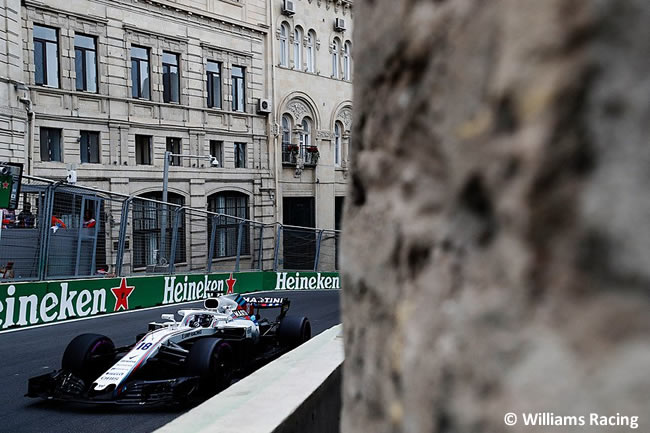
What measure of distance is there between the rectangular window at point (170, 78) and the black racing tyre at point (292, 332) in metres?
18.8

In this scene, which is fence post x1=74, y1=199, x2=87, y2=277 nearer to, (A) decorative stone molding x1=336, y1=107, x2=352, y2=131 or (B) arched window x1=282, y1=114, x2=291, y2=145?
(B) arched window x1=282, y1=114, x2=291, y2=145

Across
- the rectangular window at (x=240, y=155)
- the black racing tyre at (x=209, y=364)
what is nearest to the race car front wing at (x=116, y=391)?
the black racing tyre at (x=209, y=364)

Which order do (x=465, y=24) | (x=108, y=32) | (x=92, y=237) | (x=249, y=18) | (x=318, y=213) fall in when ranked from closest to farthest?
(x=465, y=24)
(x=92, y=237)
(x=108, y=32)
(x=249, y=18)
(x=318, y=213)

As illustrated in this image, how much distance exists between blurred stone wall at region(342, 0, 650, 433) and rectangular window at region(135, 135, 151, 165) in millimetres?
26418

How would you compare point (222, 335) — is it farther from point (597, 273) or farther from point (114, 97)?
point (114, 97)

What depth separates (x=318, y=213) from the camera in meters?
35.1

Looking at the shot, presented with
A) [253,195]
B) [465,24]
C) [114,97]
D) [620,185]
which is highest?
[114,97]

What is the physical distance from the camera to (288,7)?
3281 cm

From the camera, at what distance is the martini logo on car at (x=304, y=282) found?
22672mm

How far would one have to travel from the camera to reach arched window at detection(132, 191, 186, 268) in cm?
1522

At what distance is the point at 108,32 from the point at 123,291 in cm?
1419

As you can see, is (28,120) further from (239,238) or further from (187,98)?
(239,238)

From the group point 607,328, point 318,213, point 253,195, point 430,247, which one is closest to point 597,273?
point 607,328

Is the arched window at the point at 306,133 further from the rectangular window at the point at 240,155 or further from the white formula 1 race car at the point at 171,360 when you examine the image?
the white formula 1 race car at the point at 171,360
